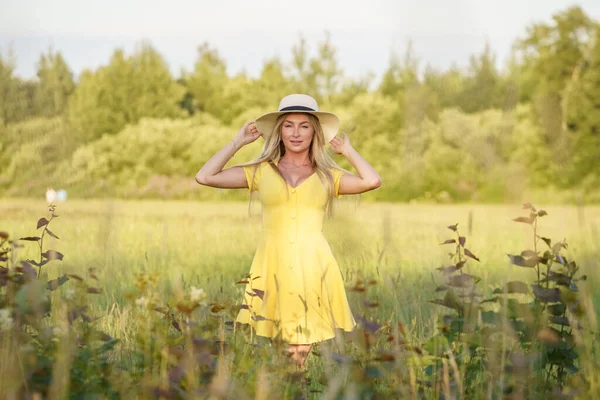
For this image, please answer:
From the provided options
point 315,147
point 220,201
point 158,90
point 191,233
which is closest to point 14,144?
point 220,201

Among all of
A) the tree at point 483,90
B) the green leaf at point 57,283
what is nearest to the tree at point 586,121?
the tree at point 483,90

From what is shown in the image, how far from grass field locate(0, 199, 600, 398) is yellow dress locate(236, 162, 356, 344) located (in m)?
0.22

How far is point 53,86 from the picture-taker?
96.1ft

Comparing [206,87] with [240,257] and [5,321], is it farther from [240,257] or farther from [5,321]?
[5,321]

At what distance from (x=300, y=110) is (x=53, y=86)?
26.9 m

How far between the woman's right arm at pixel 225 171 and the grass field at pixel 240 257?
50 cm

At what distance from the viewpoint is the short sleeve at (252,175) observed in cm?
426

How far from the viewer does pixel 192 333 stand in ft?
7.93

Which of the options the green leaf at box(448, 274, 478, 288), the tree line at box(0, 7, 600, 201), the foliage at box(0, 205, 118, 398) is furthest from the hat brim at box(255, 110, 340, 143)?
the tree line at box(0, 7, 600, 201)

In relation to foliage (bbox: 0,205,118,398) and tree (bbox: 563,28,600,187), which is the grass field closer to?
foliage (bbox: 0,205,118,398)

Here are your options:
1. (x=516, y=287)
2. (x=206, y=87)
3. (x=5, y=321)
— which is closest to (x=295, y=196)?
(x=516, y=287)

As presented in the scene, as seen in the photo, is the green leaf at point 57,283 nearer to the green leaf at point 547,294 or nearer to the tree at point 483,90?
the green leaf at point 547,294

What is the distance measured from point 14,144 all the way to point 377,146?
12.7 metres

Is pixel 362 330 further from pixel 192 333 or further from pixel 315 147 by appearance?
pixel 315 147
